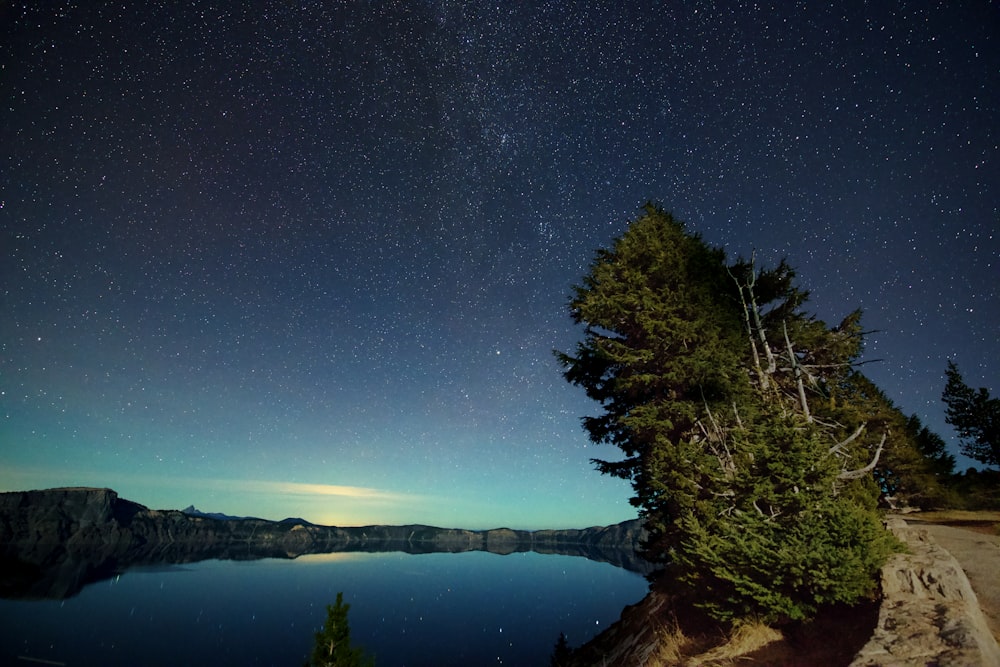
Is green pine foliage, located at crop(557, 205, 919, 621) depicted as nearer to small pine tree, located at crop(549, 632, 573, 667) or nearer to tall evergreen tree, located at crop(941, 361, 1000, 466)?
small pine tree, located at crop(549, 632, 573, 667)

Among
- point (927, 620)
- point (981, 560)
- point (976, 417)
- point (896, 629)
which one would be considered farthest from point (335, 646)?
point (976, 417)

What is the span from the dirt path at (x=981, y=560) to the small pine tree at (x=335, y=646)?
14.1 m

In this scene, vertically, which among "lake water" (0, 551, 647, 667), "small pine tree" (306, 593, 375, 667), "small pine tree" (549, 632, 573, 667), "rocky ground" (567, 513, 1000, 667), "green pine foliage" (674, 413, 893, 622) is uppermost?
"green pine foliage" (674, 413, 893, 622)

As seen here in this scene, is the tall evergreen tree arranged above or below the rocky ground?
above

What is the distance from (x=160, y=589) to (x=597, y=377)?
10896cm

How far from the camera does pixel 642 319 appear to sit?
13758mm

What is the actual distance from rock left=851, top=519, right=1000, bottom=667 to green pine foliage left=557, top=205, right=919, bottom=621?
19.5 inches

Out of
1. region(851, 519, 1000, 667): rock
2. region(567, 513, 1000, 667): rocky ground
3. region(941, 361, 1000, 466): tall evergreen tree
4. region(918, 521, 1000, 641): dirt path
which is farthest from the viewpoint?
region(941, 361, 1000, 466): tall evergreen tree

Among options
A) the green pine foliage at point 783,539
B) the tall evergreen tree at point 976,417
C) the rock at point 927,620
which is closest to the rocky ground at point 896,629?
the rock at point 927,620

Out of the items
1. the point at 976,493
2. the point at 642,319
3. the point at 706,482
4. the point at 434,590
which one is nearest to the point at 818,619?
the point at 706,482

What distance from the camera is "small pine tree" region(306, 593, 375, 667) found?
11039mm

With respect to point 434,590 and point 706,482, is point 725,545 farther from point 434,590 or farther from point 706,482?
point 434,590

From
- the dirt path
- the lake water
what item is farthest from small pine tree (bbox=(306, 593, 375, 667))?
the lake water

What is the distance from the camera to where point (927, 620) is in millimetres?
6684
